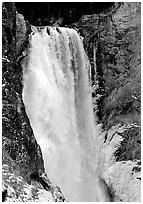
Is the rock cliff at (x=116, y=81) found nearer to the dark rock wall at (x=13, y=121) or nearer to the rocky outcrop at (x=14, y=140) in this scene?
the dark rock wall at (x=13, y=121)

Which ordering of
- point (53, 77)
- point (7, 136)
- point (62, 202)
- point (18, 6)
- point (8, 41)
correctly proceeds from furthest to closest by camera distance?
point (18, 6)
point (53, 77)
point (8, 41)
point (7, 136)
point (62, 202)

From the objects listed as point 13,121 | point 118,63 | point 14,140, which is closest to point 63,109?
point 118,63

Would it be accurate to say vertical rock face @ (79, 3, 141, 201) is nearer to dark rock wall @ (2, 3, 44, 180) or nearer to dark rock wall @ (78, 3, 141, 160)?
dark rock wall @ (78, 3, 141, 160)

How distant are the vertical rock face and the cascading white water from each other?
0.73 m

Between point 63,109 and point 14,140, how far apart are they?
4.74 metres

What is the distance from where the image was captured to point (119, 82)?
1639 centimetres

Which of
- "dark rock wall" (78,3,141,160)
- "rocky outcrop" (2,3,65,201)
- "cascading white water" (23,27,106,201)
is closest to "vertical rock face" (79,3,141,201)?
"dark rock wall" (78,3,141,160)

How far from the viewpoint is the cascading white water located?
1251cm

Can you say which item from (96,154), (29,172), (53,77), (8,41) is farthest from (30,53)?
(29,172)

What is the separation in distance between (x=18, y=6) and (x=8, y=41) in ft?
26.8

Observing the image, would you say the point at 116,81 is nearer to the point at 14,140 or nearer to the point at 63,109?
the point at 63,109

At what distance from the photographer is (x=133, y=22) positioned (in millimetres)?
16703

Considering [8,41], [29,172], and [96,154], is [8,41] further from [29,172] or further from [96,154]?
[96,154]

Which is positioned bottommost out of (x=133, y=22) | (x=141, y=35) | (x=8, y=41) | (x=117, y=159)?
(x=117, y=159)
